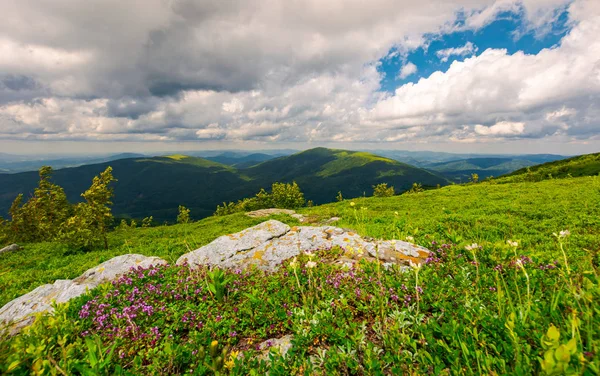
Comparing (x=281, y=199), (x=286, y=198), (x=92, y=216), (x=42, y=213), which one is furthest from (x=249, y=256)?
(x=281, y=199)

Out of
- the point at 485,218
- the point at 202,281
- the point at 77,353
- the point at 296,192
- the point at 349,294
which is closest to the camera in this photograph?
the point at 77,353

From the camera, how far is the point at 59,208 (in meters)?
40.0

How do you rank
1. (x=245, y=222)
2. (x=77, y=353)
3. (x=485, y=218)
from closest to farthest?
(x=77, y=353)
(x=485, y=218)
(x=245, y=222)

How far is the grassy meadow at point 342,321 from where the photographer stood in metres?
2.89

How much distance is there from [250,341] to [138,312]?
2.86 metres

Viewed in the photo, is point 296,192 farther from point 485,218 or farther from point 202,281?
point 202,281

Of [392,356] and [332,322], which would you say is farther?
[332,322]

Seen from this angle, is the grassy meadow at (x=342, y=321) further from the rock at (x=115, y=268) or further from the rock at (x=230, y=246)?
the rock at (x=115, y=268)

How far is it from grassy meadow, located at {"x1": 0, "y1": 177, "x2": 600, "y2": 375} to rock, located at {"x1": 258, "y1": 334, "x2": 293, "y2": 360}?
12cm

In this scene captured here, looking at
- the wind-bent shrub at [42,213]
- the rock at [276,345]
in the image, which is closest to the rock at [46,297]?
the rock at [276,345]

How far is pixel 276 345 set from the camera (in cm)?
437

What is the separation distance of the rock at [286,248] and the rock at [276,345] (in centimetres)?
255

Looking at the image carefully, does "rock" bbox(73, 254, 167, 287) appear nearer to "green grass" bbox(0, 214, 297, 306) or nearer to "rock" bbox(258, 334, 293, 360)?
"green grass" bbox(0, 214, 297, 306)

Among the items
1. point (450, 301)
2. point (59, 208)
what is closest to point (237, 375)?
point (450, 301)
